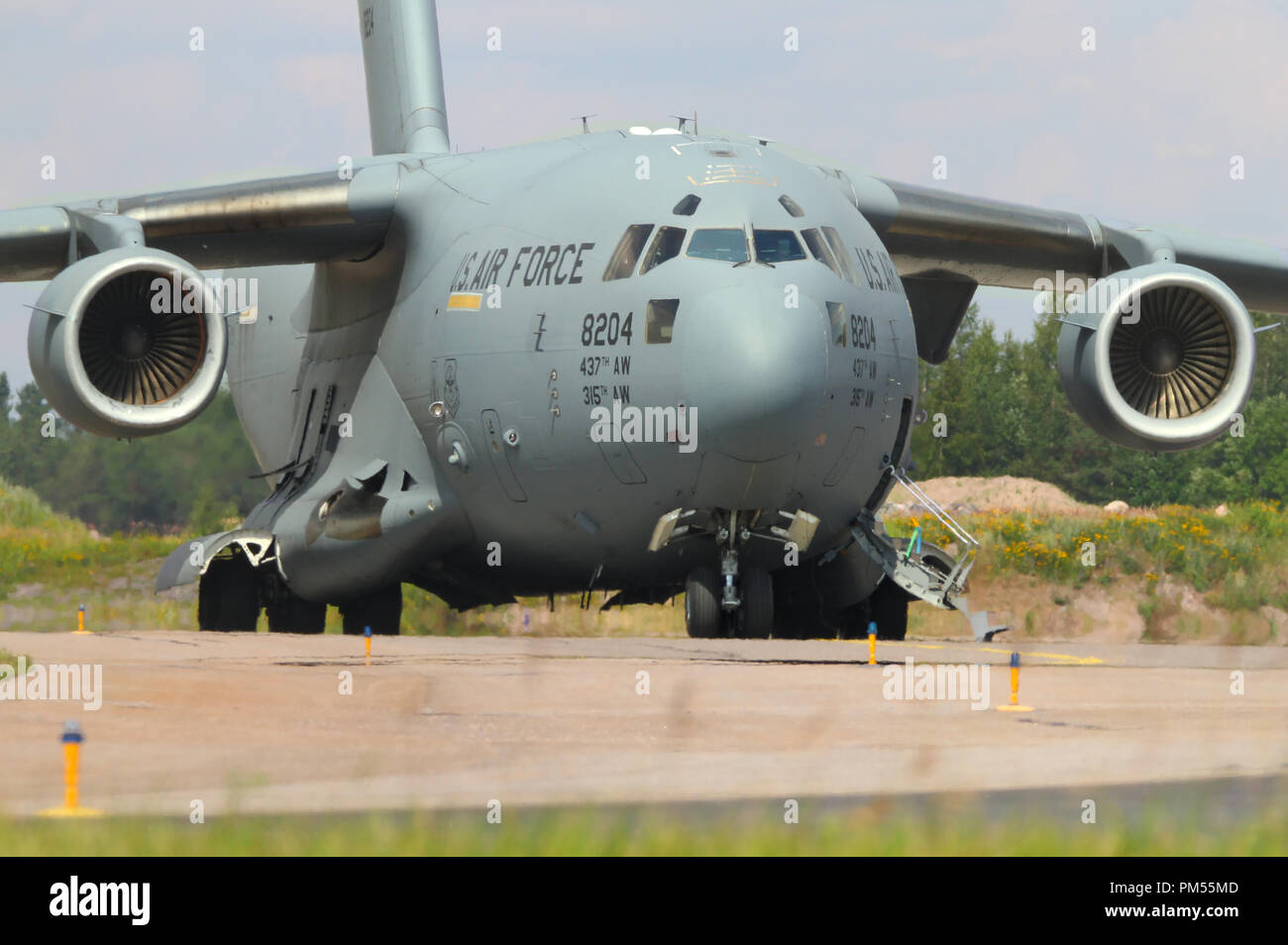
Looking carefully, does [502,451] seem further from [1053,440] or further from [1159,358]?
[1053,440]

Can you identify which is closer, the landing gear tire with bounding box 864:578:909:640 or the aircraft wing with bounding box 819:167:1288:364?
the landing gear tire with bounding box 864:578:909:640

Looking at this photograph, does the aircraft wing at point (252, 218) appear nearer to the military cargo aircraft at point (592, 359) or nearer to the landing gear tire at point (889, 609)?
the military cargo aircraft at point (592, 359)

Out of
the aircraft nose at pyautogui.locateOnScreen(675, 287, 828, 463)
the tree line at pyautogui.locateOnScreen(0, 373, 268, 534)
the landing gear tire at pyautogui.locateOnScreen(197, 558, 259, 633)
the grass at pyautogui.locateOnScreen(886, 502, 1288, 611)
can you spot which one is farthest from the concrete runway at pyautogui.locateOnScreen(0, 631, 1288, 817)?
the tree line at pyautogui.locateOnScreen(0, 373, 268, 534)

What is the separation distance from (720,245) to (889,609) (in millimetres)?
4700

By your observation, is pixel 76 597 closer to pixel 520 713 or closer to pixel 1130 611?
pixel 1130 611

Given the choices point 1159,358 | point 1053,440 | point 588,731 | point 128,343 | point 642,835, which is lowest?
point 1053,440

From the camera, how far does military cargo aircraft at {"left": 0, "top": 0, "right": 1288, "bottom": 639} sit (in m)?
14.3

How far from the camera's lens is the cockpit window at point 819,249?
14.7m

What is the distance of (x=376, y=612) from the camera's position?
62.8ft

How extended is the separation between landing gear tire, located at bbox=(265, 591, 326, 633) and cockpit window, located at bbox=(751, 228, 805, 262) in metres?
6.77

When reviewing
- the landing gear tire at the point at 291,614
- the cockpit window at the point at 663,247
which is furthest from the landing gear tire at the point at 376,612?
the cockpit window at the point at 663,247

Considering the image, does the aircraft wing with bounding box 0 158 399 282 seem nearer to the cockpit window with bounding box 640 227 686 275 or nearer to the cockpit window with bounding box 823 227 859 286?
the cockpit window with bounding box 640 227 686 275

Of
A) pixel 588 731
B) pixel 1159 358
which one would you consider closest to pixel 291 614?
pixel 1159 358

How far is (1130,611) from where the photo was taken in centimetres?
2369
